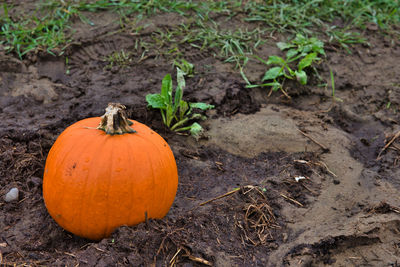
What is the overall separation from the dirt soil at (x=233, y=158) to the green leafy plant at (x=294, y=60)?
0.11 metres

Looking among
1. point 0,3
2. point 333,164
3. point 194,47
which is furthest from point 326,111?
point 0,3

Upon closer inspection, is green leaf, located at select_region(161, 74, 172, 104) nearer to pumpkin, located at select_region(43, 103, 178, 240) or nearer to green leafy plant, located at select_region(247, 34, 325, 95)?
green leafy plant, located at select_region(247, 34, 325, 95)

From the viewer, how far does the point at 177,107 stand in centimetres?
396

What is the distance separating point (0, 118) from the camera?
3.76 metres

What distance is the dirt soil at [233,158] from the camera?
261 cm

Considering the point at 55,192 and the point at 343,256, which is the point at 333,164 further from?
the point at 55,192

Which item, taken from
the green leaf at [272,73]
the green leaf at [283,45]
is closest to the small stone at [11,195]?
the green leaf at [272,73]

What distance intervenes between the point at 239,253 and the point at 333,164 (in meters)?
1.42

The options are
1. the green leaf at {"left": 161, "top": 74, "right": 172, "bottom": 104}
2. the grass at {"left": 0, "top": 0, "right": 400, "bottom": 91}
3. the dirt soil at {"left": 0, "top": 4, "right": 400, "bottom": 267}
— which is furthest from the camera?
the grass at {"left": 0, "top": 0, "right": 400, "bottom": 91}

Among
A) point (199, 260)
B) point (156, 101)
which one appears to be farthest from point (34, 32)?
point (199, 260)

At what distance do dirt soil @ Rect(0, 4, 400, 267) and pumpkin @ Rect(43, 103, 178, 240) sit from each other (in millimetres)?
131

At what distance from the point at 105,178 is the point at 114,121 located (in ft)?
1.15

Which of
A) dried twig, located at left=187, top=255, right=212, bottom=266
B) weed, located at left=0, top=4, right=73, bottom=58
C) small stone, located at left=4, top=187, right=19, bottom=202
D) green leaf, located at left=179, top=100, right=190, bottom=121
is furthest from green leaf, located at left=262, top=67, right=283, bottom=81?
small stone, located at left=4, top=187, right=19, bottom=202

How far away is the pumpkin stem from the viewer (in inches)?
99.6
